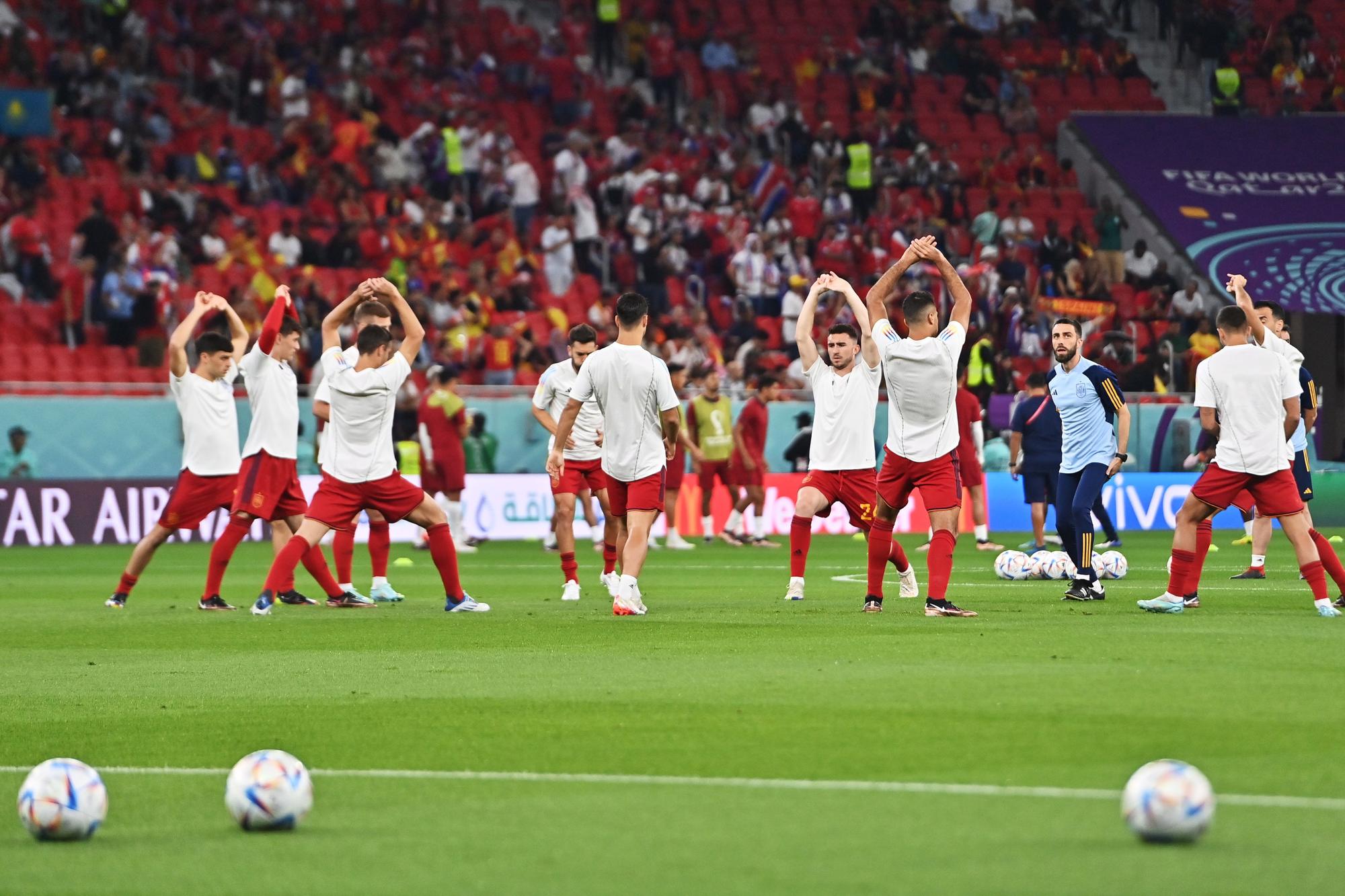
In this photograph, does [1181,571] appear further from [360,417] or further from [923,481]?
[360,417]

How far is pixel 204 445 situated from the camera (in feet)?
54.5

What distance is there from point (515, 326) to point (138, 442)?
6762 mm

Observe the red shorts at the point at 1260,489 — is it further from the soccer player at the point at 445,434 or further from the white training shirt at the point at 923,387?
the soccer player at the point at 445,434

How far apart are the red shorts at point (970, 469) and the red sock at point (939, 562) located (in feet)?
36.3

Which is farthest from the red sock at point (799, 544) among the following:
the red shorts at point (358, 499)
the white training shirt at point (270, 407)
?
the white training shirt at point (270, 407)

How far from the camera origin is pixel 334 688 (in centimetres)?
1047


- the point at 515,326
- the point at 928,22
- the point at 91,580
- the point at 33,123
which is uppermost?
the point at 928,22

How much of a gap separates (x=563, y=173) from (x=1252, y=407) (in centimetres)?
2416

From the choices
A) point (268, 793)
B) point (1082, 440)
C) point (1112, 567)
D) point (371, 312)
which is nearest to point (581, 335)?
point (371, 312)

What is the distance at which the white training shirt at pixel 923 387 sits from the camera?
14.1m

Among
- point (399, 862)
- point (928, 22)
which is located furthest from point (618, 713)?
point (928, 22)

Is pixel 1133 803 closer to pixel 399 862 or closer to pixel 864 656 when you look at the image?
pixel 399 862

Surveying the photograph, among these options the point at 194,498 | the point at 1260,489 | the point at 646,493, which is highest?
the point at 1260,489

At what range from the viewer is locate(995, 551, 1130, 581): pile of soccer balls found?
1895 centimetres
